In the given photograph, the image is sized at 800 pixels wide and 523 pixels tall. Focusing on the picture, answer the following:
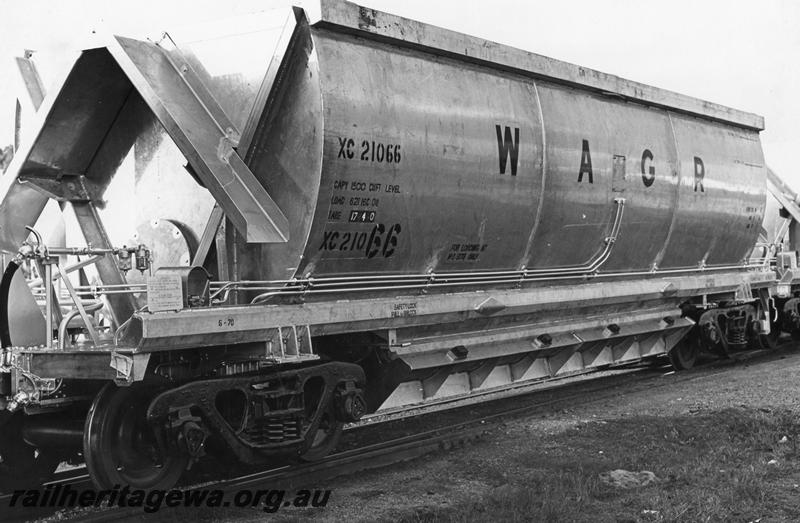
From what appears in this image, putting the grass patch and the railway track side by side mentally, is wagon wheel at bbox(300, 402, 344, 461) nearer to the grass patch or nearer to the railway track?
the railway track

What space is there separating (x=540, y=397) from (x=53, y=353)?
670 cm

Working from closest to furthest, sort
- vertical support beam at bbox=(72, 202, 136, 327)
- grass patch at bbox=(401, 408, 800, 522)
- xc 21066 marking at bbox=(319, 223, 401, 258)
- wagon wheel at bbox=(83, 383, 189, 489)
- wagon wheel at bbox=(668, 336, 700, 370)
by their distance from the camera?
grass patch at bbox=(401, 408, 800, 522), wagon wheel at bbox=(83, 383, 189, 489), xc 21066 marking at bbox=(319, 223, 401, 258), vertical support beam at bbox=(72, 202, 136, 327), wagon wheel at bbox=(668, 336, 700, 370)

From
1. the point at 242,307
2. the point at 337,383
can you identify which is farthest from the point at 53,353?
the point at 337,383

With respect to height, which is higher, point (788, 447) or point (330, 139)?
point (330, 139)

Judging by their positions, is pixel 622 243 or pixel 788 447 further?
pixel 622 243

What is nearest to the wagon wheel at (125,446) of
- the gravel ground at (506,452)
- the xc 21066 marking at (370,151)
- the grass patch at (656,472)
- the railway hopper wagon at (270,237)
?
Answer: the railway hopper wagon at (270,237)

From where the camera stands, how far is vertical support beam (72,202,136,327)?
7016 millimetres

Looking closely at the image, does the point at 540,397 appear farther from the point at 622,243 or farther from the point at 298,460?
the point at 298,460

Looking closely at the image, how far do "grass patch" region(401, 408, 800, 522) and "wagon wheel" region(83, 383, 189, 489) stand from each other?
73.1 inches

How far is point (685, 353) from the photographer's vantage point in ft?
43.8

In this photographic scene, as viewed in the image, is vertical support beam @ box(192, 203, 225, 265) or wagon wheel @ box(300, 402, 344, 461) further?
wagon wheel @ box(300, 402, 344, 461)

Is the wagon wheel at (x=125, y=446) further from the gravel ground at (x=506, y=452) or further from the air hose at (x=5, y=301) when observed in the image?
the air hose at (x=5, y=301)

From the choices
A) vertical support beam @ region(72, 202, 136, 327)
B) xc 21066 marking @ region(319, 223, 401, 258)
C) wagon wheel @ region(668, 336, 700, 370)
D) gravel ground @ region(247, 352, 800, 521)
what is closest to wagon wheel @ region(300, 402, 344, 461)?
gravel ground @ region(247, 352, 800, 521)

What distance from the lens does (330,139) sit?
6.53 metres
